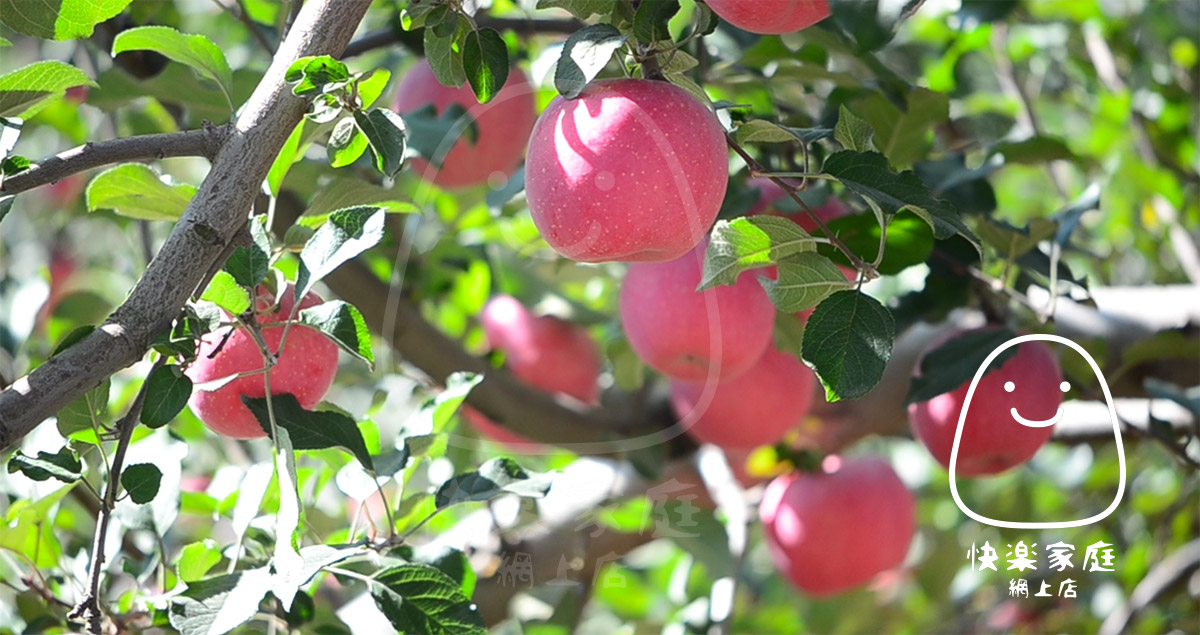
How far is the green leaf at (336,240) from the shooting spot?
1.88 feet

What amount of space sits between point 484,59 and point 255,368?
23cm

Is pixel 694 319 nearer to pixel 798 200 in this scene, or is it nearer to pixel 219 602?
pixel 798 200

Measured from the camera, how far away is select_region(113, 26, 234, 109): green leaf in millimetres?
612

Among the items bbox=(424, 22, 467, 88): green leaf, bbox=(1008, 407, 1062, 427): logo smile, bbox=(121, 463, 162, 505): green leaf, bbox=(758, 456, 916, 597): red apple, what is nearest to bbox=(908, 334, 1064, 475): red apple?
bbox=(1008, 407, 1062, 427): logo smile

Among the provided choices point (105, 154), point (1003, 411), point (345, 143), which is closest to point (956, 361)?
point (1003, 411)

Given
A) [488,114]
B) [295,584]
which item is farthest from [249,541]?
[488,114]

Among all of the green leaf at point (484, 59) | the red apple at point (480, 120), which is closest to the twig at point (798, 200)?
the green leaf at point (484, 59)

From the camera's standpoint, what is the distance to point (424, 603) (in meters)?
0.62

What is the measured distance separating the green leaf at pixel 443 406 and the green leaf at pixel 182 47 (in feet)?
0.76

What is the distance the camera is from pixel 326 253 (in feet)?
1.91

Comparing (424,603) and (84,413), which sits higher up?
(84,413)

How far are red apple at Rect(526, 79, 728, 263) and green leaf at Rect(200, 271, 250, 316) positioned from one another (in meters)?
0.16

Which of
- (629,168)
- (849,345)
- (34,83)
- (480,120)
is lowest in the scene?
(480,120)

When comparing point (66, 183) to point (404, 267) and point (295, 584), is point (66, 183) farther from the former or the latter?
point (295, 584)
